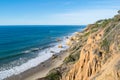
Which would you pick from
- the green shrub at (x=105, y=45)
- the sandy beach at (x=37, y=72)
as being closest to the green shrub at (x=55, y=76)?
the green shrub at (x=105, y=45)

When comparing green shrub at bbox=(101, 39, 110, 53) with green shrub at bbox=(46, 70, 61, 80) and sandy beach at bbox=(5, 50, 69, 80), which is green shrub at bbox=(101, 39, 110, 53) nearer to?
green shrub at bbox=(46, 70, 61, 80)

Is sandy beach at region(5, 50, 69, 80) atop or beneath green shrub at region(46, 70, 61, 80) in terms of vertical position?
beneath

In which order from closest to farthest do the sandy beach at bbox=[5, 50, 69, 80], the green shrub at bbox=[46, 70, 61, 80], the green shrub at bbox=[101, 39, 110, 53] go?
the green shrub at bbox=[101, 39, 110, 53] → the green shrub at bbox=[46, 70, 61, 80] → the sandy beach at bbox=[5, 50, 69, 80]

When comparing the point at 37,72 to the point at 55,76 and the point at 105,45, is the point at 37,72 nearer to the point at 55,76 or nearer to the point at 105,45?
the point at 55,76

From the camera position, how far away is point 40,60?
6144cm

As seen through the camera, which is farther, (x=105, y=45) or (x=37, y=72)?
(x=37, y=72)

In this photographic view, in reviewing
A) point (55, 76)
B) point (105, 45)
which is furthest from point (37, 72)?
point (105, 45)

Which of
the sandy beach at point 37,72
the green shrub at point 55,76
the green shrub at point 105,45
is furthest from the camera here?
the sandy beach at point 37,72

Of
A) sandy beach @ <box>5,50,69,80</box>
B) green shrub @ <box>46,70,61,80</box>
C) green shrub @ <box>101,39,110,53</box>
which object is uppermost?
green shrub @ <box>101,39,110,53</box>

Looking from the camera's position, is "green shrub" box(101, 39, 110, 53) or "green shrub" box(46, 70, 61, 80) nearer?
"green shrub" box(101, 39, 110, 53)

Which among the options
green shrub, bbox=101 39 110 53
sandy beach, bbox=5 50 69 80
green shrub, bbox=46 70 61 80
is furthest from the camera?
sandy beach, bbox=5 50 69 80

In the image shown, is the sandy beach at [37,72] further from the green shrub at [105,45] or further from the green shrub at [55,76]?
the green shrub at [105,45]

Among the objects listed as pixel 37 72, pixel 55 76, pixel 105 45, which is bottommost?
pixel 37 72

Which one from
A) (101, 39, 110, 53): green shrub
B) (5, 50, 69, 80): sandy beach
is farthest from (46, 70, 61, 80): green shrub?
(5, 50, 69, 80): sandy beach
